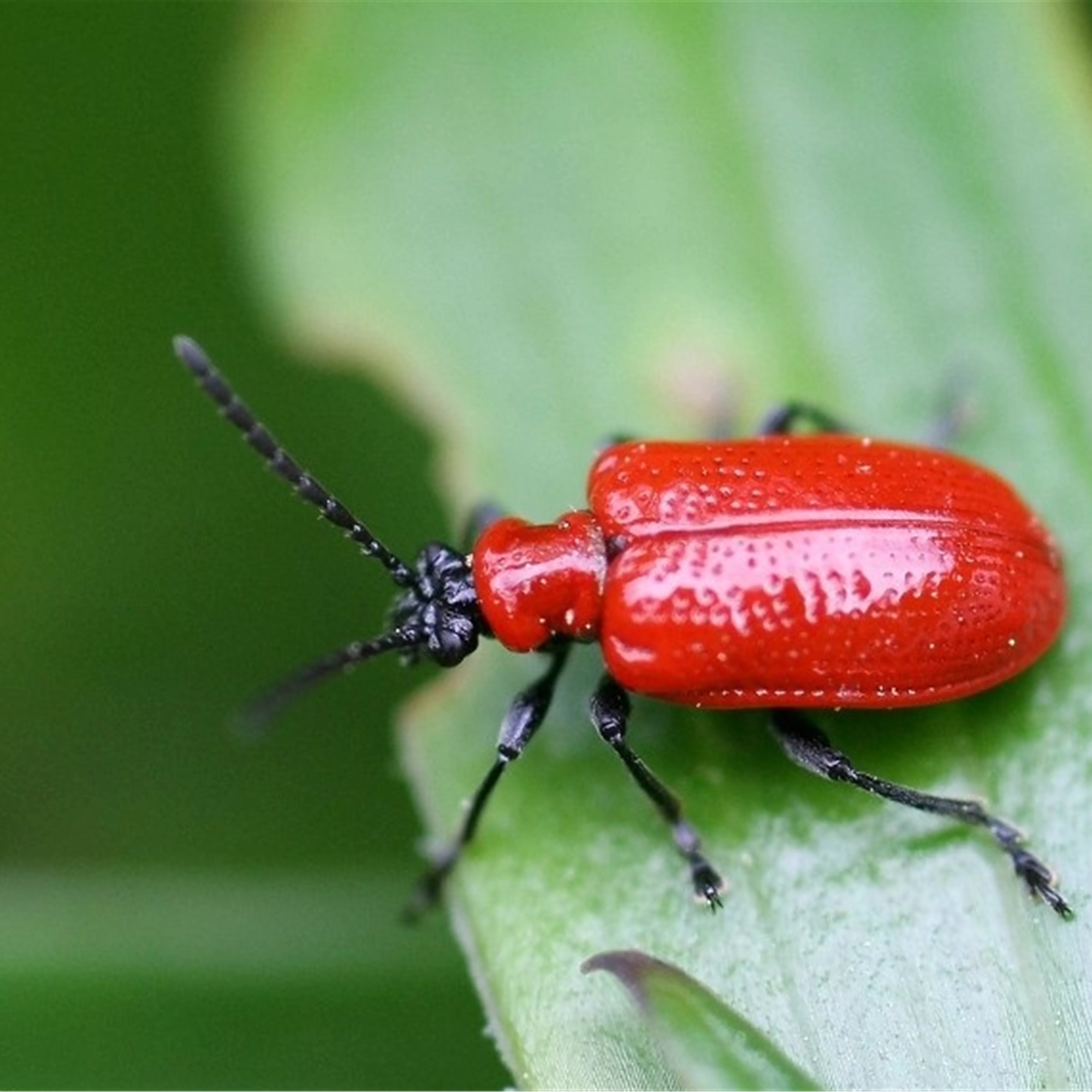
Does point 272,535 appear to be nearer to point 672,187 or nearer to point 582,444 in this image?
point 582,444

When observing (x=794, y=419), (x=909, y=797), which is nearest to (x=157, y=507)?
(x=794, y=419)

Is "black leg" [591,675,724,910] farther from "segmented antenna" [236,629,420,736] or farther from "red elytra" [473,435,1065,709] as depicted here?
"segmented antenna" [236,629,420,736]

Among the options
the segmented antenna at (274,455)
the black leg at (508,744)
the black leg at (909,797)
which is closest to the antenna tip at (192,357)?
the segmented antenna at (274,455)

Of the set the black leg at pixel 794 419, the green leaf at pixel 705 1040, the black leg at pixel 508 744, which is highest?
the black leg at pixel 794 419

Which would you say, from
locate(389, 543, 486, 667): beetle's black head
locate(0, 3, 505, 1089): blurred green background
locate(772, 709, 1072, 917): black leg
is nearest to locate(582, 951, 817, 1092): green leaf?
locate(772, 709, 1072, 917): black leg

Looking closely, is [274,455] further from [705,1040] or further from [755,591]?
[705,1040]

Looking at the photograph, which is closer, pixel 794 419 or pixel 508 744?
pixel 508 744

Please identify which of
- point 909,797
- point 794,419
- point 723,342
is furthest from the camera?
point 723,342

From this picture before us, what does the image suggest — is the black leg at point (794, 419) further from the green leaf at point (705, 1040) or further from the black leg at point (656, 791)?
the green leaf at point (705, 1040)
